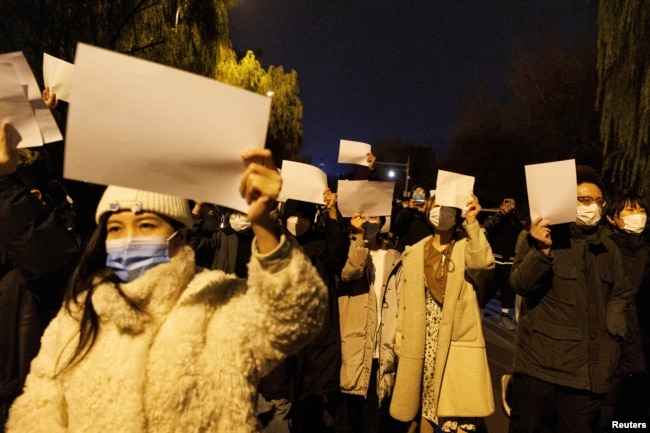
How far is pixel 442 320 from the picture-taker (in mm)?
3775

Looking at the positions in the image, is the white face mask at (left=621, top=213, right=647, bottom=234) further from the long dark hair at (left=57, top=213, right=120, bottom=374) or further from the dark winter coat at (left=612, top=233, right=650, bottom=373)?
the long dark hair at (left=57, top=213, right=120, bottom=374)

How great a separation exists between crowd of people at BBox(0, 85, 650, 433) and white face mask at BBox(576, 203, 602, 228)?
0.03 feet

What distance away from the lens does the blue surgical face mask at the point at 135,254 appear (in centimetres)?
179

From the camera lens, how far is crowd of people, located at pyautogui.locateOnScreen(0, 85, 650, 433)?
5.43ft

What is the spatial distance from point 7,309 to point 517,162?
85.8 ft

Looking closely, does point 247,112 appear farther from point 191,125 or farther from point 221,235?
point 221,235

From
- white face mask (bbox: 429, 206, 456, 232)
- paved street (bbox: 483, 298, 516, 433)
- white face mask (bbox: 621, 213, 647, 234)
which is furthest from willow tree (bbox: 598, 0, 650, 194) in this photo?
white face mask (bbox: 429, 206, 456, 232)

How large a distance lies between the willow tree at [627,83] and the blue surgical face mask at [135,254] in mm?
8018

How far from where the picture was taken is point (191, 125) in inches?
59.6

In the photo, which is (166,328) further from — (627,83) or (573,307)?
(627,83)

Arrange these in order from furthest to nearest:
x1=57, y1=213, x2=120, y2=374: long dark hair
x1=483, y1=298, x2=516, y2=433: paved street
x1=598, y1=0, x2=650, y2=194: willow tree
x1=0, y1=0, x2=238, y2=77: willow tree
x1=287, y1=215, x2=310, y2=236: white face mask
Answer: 1. x1=0, y1=0, x2=238, y2=77: willow tree
2. x1=598, y1=0, x2=650, y2=194: willow tree
3. x1=483, y1=298, x2=516, y2=433: paved street
4. x1=287, y1=215, x2=310, y2=236: white face mask
5. x1=57, y1=213, x2=120, y2=374: long dark hair

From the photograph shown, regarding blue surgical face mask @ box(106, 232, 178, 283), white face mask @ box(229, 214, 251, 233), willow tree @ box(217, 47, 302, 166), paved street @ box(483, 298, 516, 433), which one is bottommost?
paved street @ box(483, 298, 516, 433)

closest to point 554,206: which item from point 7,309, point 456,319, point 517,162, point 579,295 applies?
point 579,295

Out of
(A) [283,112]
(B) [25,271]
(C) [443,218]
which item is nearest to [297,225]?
(C) [443,218]
